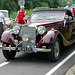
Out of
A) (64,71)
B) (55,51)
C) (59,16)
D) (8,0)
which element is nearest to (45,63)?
(55,51)

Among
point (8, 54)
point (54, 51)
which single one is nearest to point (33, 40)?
point (54, 51)

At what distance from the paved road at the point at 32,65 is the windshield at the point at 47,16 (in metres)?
1.47

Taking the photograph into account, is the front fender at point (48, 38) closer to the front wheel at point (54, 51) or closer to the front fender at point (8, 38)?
the front wheel at point (54, 51)

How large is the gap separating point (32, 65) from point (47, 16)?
2.75 m

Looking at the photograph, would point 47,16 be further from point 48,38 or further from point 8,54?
point 8,54

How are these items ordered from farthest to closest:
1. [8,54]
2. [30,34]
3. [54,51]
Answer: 1. [8,54]
2. [30,34]
3. [54,51]

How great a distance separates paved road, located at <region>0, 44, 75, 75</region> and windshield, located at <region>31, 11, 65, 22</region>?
1467mm

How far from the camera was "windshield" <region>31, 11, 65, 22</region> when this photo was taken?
9328 millimetres

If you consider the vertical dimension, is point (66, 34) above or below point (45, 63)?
above

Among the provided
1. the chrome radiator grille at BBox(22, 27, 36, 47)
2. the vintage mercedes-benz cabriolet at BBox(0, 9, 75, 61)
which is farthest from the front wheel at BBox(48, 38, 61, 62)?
the chrome radiator grille at BBox(22, 27, 36, 47)

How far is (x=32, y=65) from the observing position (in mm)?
7438

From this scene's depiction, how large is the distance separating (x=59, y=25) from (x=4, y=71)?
10.3 ft

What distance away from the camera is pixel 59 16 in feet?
31.0

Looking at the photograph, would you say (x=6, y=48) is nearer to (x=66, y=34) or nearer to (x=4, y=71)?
(x=4, y=71)
